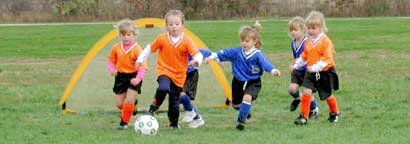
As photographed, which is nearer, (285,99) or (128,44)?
(128,44)

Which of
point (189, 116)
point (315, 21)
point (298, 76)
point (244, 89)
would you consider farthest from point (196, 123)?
point (315, 21)

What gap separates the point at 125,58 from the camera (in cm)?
1010

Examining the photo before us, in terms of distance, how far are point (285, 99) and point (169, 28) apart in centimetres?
362

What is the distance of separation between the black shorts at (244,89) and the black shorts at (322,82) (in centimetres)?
60

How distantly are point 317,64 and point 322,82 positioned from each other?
0.29 m

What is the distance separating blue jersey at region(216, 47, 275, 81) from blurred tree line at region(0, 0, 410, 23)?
30435mm

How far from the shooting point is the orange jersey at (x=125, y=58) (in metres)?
10.1

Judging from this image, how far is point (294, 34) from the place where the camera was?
34.1ft

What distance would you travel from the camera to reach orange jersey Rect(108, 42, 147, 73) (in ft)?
33.0

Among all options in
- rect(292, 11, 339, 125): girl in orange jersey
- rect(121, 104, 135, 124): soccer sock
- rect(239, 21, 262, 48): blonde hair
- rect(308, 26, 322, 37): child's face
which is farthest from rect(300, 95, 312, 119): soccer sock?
rect(121, 104, 135, 124): soccer sock

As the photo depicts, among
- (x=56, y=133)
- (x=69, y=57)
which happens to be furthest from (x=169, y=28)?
(x=69, y=57)

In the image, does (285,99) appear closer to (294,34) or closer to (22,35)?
(294,34)

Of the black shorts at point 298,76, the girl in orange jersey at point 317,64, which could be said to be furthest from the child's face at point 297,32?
the black shorts at point 298,76

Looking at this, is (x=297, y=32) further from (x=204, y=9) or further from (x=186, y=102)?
(x=204, y=9)
